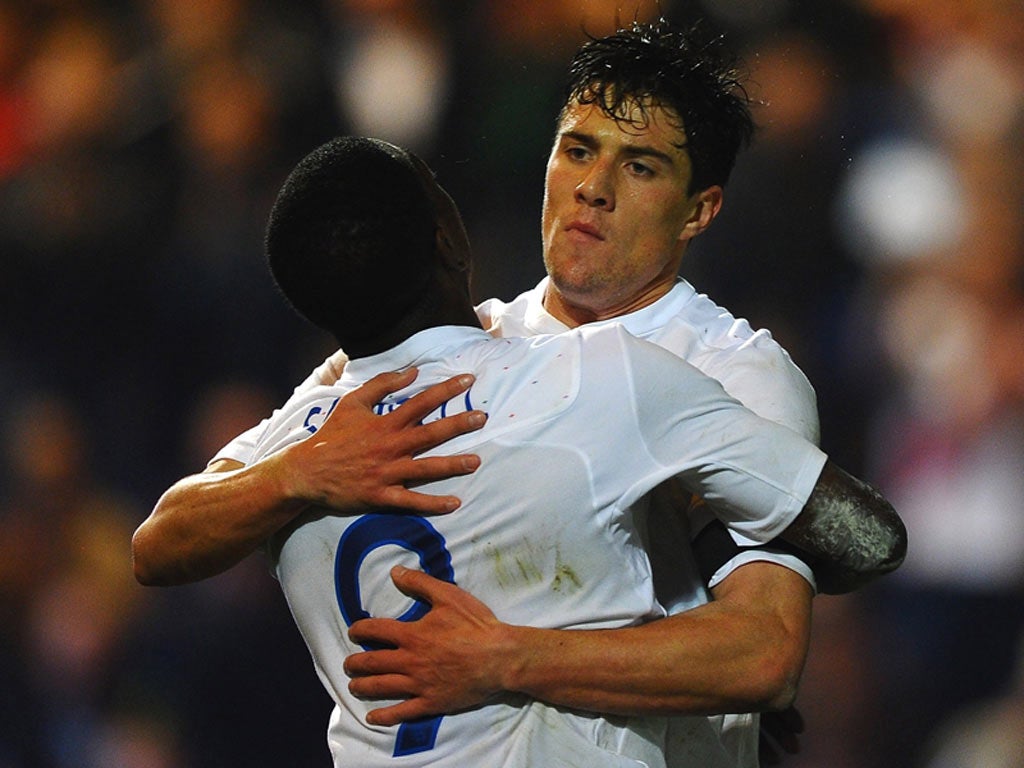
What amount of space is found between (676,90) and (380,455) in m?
0.93

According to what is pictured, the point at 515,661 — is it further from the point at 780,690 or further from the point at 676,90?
the point at 676,90

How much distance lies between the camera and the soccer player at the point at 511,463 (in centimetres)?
155

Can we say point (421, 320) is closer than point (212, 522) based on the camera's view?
Yes

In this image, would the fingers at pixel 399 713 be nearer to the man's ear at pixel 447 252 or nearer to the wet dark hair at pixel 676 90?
the man's ear at pixel 447 252

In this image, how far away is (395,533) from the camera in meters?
1.63

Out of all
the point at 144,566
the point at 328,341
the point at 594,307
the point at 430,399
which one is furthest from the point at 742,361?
the point at 328,341

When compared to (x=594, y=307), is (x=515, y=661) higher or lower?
lower

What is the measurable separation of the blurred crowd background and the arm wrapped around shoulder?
190 cm

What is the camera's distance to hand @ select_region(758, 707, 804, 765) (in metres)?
2.16

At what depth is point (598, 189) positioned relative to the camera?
2.15m

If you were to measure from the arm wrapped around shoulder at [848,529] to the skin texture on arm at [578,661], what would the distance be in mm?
104

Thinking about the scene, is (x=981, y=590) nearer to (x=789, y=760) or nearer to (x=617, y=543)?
(x=789, y=760)

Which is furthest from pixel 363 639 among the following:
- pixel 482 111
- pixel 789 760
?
pixel 482 111

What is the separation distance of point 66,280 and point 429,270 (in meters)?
3.01
